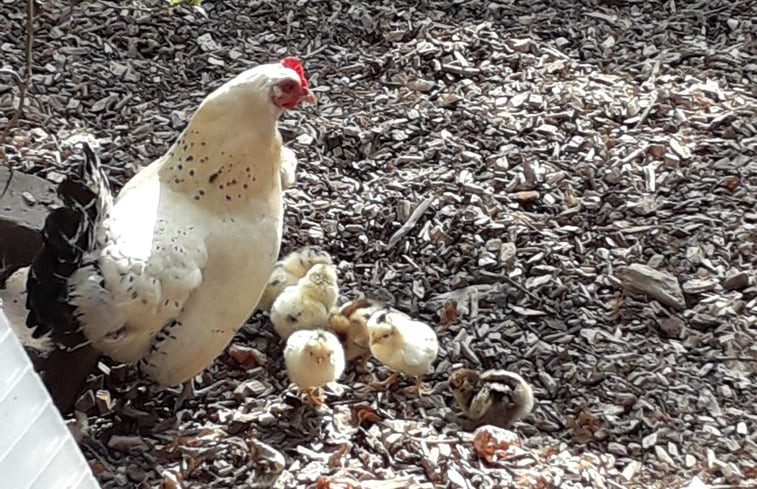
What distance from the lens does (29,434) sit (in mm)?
1406

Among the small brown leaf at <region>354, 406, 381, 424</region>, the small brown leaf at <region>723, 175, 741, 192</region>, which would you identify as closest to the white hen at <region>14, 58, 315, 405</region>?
the small brown leaf at <region>354, 406, 381, 424</region>

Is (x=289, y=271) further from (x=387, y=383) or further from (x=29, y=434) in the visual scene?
(x=29, y=434)

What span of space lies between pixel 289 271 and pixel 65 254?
0.77 metres

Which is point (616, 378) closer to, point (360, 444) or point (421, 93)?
point (360, 444)

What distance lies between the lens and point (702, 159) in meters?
3.49

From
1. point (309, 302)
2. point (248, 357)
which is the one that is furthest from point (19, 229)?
point (309, 302)

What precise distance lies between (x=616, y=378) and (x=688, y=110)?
4.33ft

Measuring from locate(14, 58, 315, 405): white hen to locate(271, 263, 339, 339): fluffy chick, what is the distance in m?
0.24

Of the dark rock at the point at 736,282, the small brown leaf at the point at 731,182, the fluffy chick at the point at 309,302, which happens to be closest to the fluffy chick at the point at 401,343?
the fluffy chick at the point at 309,302

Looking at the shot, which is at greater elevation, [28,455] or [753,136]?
[28,455]

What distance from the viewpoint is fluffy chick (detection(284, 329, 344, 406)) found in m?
2.57

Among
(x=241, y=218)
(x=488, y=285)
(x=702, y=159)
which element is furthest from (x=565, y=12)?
(x=241, y=218)

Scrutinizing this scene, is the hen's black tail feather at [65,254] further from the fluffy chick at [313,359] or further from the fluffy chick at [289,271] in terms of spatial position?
the fluffy chick at [289,271]

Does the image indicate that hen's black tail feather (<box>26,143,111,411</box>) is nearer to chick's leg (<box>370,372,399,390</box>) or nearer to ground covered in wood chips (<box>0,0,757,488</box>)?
ground covered in wood chips (<box>0,0,757,488</box>)
